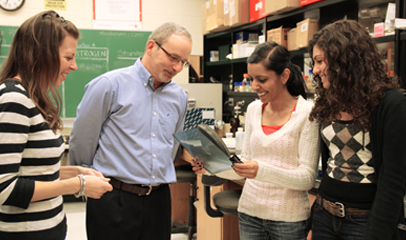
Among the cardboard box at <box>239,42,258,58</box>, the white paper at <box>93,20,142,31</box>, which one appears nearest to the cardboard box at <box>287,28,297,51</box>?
the cardboard box at <box>239,42,258,58</box>

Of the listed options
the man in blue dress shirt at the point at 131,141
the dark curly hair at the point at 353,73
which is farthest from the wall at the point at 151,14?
the dark curly hair at the point at 353,73

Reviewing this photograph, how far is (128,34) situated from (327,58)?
3854mm

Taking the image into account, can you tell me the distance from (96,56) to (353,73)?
397cm

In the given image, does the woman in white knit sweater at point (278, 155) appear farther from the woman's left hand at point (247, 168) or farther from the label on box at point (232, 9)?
the label on box at point (232, 9)

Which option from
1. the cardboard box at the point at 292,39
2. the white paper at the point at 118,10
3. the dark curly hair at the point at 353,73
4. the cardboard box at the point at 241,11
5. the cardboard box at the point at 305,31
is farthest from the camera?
the white paper at the point at 118,10

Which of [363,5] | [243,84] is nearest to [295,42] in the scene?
[363,5]

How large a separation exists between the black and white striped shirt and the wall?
3.92 metres

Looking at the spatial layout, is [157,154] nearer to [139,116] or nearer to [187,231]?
[139,116]

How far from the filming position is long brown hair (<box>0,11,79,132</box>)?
3.57 ft

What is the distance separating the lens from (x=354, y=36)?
3.95ft

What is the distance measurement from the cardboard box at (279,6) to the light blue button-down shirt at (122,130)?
1.55 m

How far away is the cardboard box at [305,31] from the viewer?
2611 millimetres

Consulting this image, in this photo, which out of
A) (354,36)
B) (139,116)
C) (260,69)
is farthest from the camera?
(139,116)

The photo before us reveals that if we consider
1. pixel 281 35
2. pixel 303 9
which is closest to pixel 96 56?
pixel 281 35
